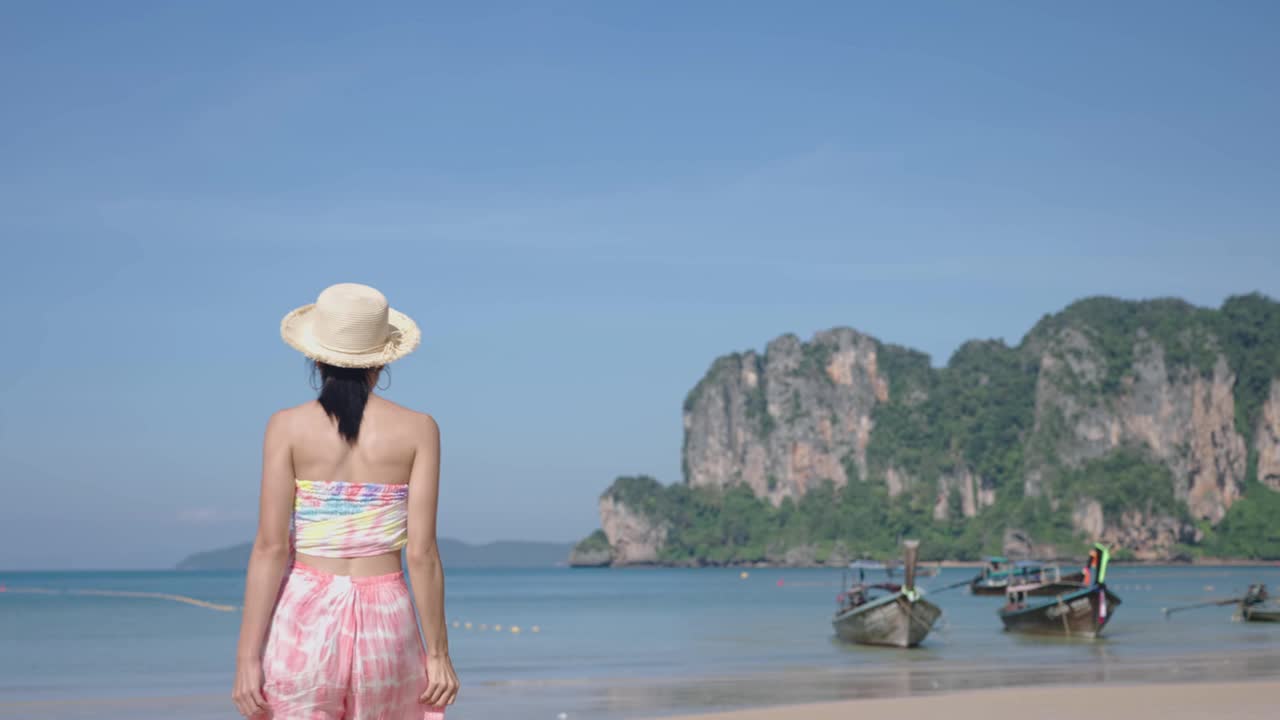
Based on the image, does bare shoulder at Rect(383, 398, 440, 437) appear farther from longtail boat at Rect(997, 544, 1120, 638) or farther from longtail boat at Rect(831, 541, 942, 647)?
longtail boat at Rect(997, 544, 1120, 638)

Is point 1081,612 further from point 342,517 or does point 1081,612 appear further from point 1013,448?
point 1013,448

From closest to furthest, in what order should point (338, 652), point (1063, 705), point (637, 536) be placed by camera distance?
point (338, 652) → point (1063, 705) → point (637, 536)

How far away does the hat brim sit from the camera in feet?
11.1

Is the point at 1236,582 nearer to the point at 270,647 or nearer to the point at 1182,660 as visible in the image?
the point at 1182,660

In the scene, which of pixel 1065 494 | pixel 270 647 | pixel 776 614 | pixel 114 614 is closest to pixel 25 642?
pixel 114 614

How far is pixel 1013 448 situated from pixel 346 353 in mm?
179469

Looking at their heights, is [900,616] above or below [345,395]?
below

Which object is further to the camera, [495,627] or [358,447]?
[495,627]

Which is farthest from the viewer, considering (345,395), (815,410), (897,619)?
(815,410)

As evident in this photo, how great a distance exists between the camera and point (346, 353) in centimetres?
341

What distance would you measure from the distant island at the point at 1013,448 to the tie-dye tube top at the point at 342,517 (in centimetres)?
14036

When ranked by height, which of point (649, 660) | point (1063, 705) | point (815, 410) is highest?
point (815, 410)

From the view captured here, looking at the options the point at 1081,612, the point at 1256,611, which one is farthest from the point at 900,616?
the point at 1256,611

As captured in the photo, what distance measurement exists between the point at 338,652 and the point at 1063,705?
1460 cm
